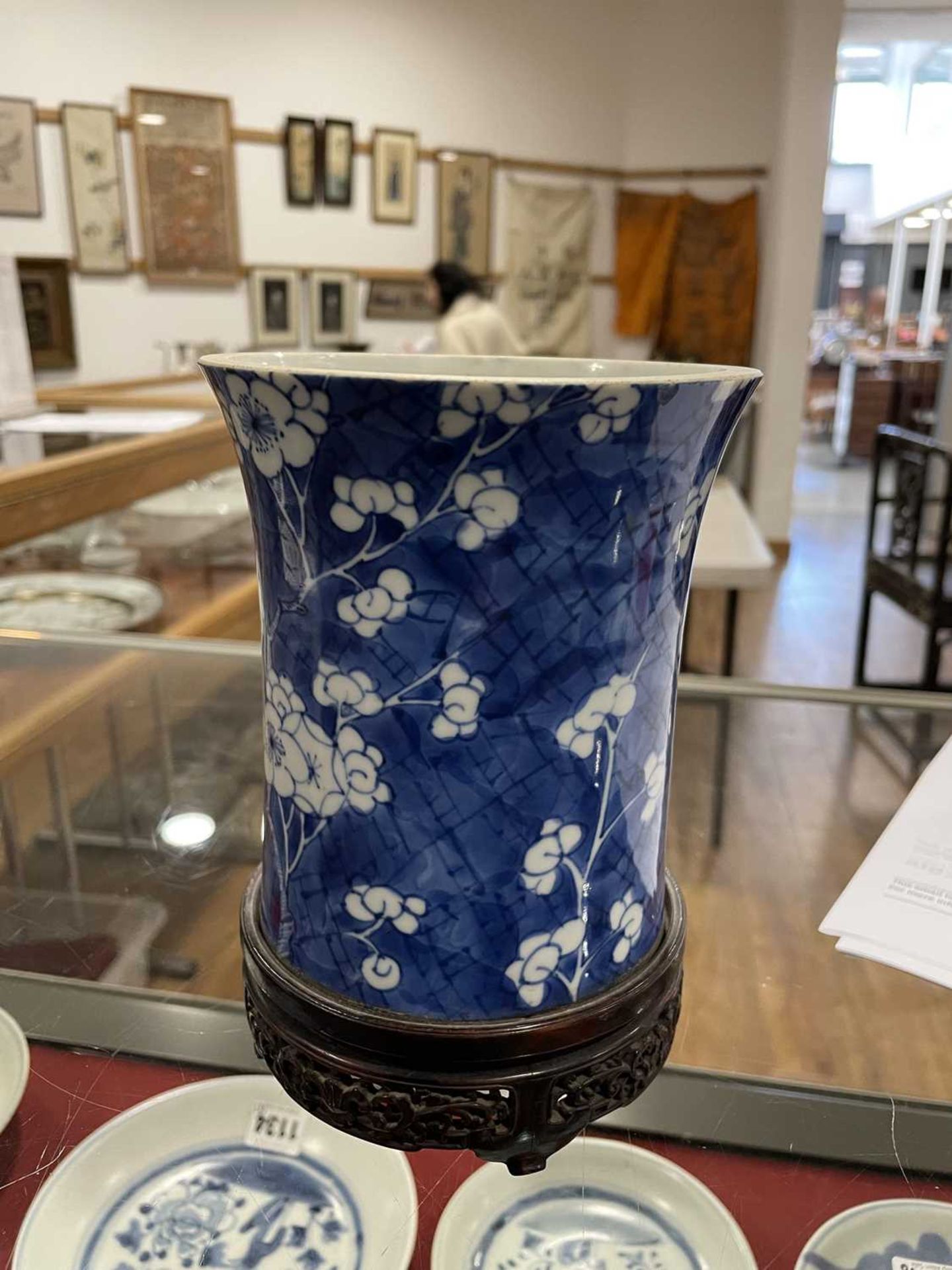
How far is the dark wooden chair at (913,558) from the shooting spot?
2.48m

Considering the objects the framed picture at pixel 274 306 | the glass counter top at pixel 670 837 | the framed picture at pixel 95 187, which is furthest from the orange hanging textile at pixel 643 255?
the glass counter top at pixel 670 837

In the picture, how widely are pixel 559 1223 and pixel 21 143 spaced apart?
4.39 metres

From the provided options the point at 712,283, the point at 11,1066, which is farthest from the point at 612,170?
the point at 11,1066

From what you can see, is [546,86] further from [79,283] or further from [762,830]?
[762,830]

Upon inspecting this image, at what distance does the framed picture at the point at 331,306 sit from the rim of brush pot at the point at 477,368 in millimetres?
4522

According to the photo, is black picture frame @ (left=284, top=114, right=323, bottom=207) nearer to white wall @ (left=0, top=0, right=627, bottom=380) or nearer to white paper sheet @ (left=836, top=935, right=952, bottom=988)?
white wall @ (left=0, top=0, right=627, bottom=380)

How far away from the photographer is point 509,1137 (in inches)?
15.5

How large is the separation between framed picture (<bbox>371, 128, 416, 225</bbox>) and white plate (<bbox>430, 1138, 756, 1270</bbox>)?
4.88 metres

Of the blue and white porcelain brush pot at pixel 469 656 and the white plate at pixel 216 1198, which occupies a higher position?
the blue and white porcelain brush pot at pixel 469 656

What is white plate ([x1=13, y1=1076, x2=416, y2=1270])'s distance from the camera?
0.50 m

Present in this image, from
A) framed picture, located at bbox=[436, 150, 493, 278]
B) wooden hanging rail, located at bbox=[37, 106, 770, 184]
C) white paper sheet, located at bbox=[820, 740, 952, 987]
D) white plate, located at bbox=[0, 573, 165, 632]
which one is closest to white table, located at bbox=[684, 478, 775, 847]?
white paper sheet, located at bbox=[820, 740, 952, 987]

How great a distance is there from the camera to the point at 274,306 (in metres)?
4.66

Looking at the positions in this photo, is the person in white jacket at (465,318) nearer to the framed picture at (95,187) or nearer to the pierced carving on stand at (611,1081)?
the framed picture at (95,187)

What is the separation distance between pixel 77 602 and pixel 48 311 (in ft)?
10.6
